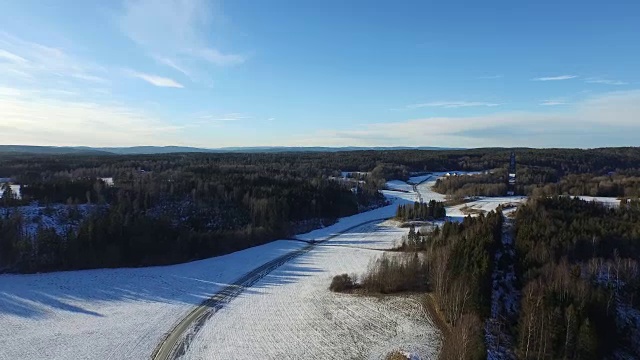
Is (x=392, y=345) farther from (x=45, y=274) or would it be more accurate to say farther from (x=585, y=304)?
(x=45, y=274)

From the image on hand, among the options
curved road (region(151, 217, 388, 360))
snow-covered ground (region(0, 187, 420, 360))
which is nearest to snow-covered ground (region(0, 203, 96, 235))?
snow-covered ground (region(0, 187, 420, 360))

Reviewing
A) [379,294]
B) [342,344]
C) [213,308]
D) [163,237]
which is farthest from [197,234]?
[342,344]

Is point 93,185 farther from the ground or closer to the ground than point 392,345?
farther from the ground

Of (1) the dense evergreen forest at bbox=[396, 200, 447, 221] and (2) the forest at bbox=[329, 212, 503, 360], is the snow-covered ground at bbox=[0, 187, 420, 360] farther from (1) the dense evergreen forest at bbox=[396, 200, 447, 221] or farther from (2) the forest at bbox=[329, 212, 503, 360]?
(1) the dense evergreen forest at bbox=[396, 200, 447, 221]

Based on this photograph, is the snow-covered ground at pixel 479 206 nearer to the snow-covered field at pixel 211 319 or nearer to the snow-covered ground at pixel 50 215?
the snow-covered field at pixel 211 319

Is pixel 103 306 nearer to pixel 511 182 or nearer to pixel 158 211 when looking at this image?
pixel 158 211

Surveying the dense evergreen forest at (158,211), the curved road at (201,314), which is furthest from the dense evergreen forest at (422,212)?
the curved road at (201,314)
